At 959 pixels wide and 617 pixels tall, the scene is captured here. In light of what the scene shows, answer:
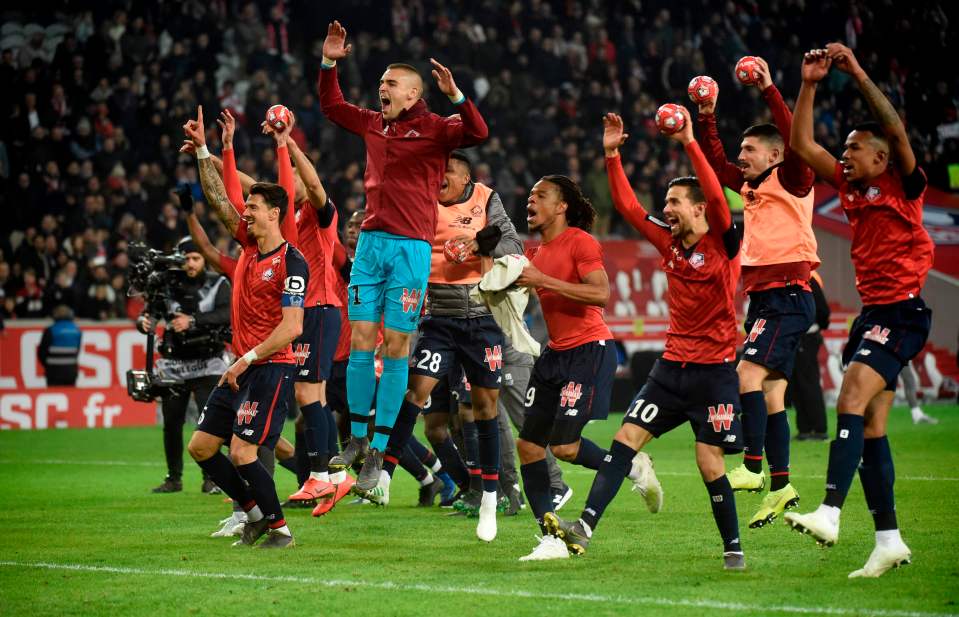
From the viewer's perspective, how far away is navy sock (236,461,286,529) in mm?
8414

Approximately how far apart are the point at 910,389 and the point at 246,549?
42.7 feet

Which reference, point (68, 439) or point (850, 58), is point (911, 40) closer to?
point (68, 439)

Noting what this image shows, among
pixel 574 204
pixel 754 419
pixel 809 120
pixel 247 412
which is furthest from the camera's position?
pixel 754 419

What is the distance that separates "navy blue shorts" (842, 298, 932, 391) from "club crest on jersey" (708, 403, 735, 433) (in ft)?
2.43

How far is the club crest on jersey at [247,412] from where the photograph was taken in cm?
833

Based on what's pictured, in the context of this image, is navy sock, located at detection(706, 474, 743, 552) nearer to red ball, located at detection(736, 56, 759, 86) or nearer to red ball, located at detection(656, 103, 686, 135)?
red ball, located at detection(656, 103, 686, 135)

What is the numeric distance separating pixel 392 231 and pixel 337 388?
311 centimetres

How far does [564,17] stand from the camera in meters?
29.6

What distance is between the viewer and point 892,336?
7.27 m

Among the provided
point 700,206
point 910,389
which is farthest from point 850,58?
point 910,389

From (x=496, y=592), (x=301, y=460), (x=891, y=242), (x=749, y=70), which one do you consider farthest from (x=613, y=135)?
(x=301, y=460)

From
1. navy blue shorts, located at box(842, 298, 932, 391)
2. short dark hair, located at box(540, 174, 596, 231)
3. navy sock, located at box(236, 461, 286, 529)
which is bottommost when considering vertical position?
navy sock, located at box(236, 461, 286, 529)

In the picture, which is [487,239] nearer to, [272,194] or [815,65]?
[272,194]

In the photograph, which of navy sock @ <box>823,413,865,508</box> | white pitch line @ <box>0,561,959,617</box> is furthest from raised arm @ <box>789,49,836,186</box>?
white pitch line @ <box>0,561,959,617</box>
